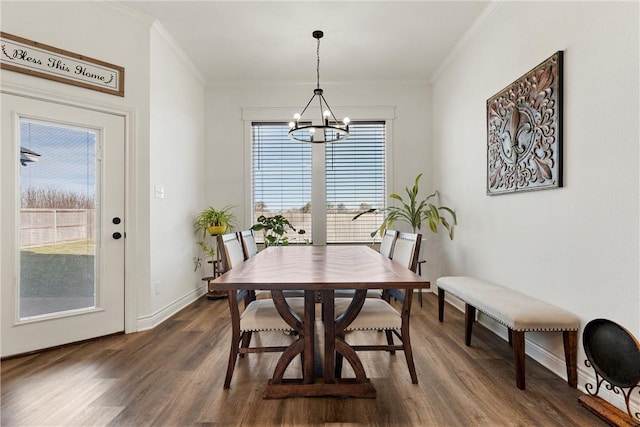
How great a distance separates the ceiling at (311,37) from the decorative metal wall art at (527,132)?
3.40 ft

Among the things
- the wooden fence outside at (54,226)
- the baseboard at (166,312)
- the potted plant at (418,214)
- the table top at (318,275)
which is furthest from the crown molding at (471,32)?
the baseboard at (166,312)

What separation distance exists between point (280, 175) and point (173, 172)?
1534mm

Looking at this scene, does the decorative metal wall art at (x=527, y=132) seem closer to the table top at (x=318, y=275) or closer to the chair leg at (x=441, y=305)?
the chair leg at (x=441, y=305)

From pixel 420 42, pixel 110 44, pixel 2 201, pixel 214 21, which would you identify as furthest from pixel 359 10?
pixel 2 201

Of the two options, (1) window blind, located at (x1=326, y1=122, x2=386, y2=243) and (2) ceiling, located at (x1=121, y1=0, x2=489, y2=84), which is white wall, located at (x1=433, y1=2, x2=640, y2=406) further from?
Answer: (1) window blind, located at (x1=326, y1=122, x2=386, y2=243)

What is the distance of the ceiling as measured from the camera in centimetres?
293

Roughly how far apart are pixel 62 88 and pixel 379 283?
9.34 feet

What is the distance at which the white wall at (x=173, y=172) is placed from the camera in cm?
316

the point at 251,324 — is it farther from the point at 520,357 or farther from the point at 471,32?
the point at 471,32

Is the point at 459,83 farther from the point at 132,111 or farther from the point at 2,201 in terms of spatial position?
the point at 2,201

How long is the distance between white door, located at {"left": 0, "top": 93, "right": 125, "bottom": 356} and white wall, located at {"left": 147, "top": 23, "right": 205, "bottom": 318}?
32 centimetres

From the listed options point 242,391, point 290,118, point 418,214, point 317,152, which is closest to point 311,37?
point 290,118

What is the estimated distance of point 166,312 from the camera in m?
3.33

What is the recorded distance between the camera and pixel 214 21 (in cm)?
314
